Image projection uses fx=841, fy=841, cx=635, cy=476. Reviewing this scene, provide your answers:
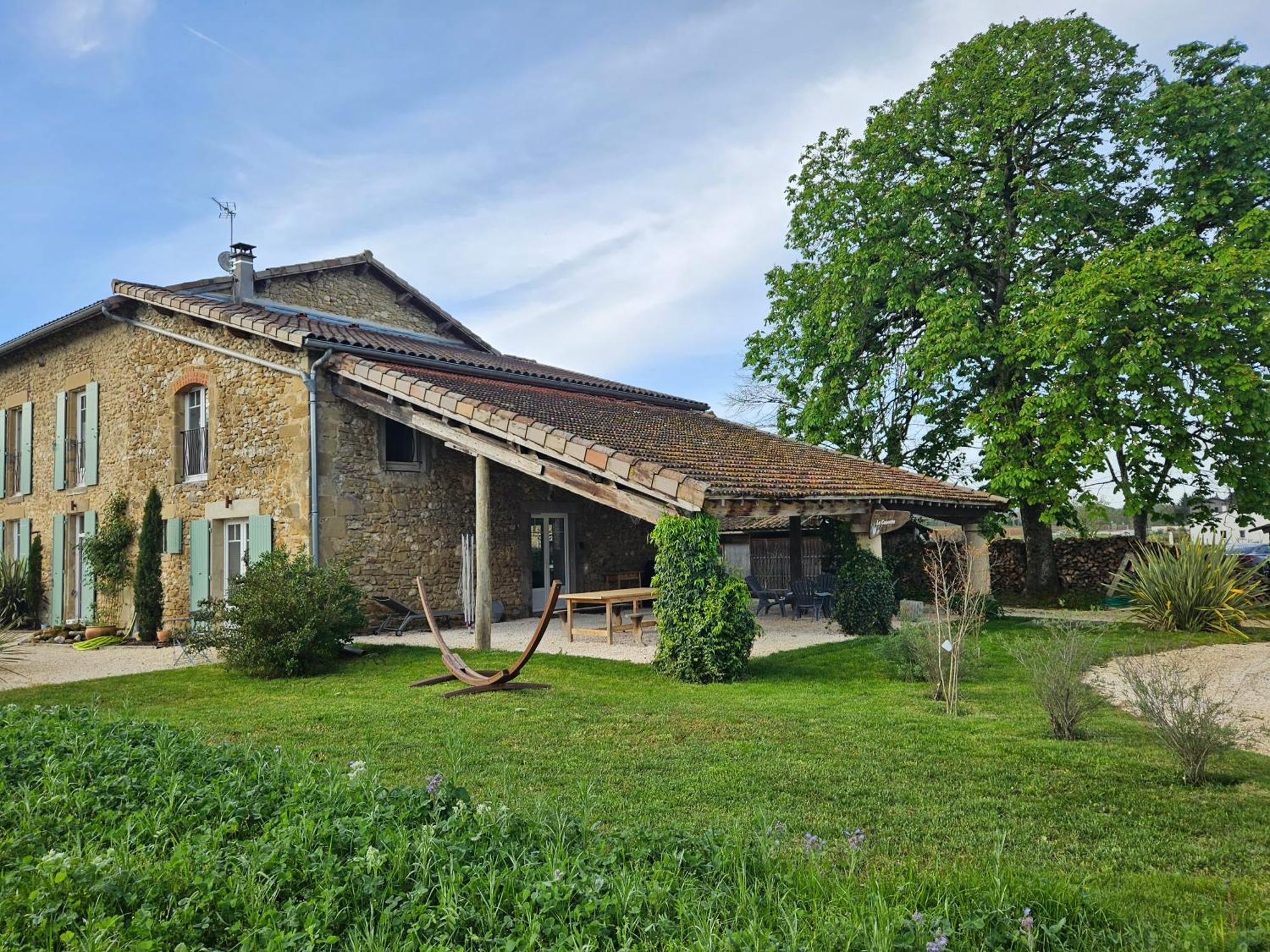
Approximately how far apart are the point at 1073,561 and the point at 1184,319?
6941mm

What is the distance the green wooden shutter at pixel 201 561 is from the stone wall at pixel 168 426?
266 millimetres

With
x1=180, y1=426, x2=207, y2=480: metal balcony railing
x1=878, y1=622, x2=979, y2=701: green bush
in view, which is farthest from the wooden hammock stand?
x1=180, y1=426, x2=207, y2=480: metal balcony railing

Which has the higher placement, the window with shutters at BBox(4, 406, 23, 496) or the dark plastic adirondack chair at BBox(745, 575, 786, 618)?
the window with shutters at BBox(4, 406, 23, 496)

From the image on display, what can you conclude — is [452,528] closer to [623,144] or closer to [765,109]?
[623,144]

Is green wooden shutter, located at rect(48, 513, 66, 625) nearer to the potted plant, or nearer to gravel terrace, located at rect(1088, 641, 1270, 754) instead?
the potted plant

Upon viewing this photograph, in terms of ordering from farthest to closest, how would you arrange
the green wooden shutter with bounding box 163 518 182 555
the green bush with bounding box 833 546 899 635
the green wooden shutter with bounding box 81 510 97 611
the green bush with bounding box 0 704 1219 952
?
the green wooden shutter with bounding box 81 510 97 611
the green wooden shutter with bounding box 163 518 182 555
the green bush with bounding box 833 546 899 635
the green bush with bounding box 0 704 1219 952

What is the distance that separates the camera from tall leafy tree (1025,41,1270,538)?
12312 mm

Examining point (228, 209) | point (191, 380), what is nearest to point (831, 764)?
point (191, 380)

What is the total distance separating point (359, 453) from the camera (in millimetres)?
12047

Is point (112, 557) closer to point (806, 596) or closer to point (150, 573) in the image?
point (150, 573)

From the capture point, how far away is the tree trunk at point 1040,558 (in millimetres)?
16547

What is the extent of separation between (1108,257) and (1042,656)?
9308 mm

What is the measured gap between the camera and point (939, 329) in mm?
14469

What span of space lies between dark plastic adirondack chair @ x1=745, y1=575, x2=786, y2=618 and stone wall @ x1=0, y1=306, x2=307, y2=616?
6.89m
